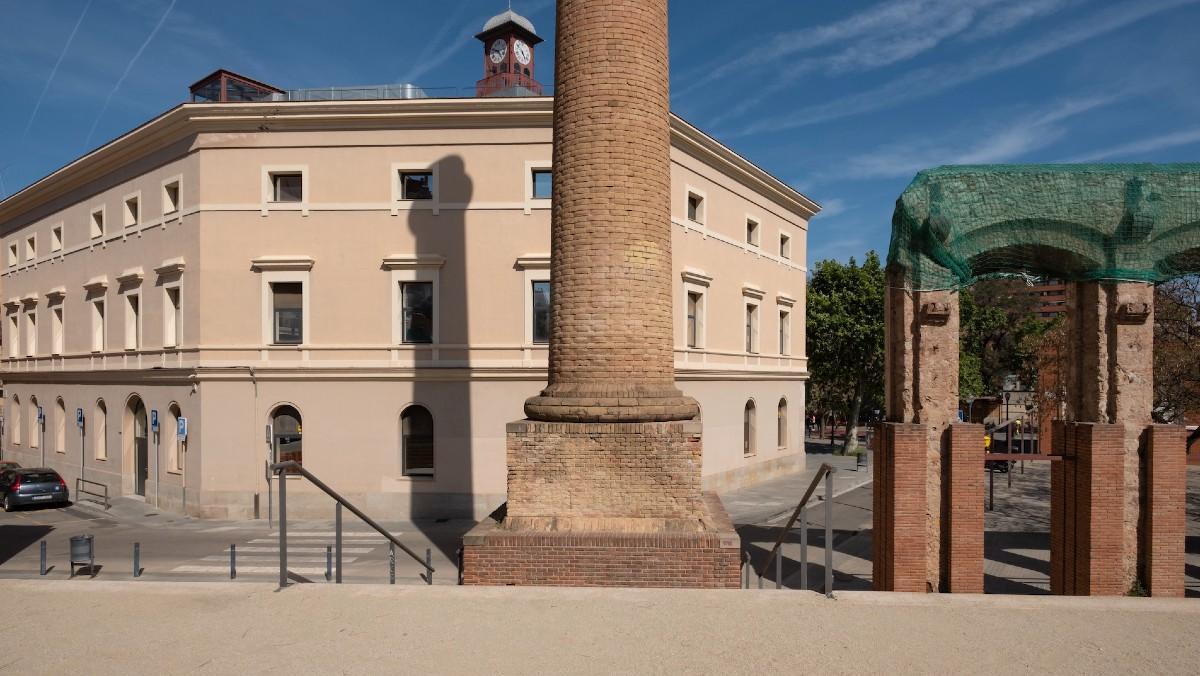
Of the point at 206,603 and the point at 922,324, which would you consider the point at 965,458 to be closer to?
the point at 922,324

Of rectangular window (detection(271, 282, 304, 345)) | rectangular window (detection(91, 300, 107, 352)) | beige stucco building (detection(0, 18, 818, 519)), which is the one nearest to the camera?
beige stucco building (detection(0, 18, 818, 519))

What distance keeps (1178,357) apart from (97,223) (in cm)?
3772

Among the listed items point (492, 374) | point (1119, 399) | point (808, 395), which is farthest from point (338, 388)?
point (808, 395)

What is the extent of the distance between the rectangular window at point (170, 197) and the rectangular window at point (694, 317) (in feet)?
54.9

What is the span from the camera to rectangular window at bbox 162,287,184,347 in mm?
21375

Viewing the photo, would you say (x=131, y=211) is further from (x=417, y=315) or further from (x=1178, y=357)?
(x=1178, y=357)

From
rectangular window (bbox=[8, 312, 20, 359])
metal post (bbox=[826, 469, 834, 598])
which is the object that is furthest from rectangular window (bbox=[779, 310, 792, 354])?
rectangular window (bbox=[8, 312, 20, 359])

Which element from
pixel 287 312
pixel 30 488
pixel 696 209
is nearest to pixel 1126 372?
pixel 696 209

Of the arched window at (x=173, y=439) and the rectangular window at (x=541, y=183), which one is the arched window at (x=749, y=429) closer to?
the rectangular window at (x=541, y=183)

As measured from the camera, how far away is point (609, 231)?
9.66 metres

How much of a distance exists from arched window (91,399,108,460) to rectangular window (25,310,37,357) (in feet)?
27.1

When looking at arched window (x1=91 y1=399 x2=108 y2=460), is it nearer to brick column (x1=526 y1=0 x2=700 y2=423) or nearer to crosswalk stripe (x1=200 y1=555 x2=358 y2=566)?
crosswalk stripe (x1=200 y1=555 x2=358 y2=566)

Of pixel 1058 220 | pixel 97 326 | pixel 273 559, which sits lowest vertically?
pixel 273 559

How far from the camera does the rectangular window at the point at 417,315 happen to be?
1998cm
